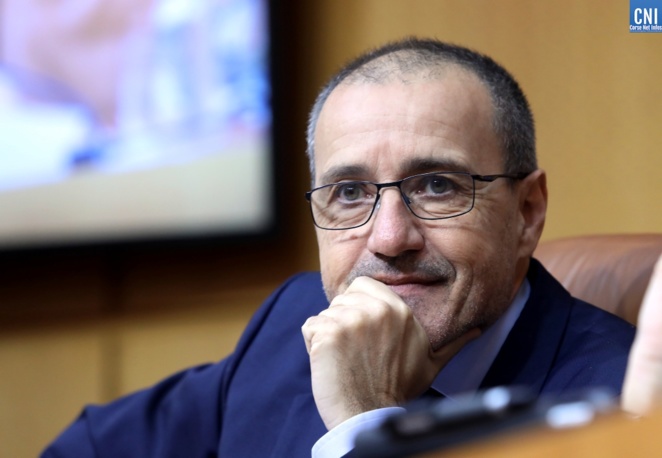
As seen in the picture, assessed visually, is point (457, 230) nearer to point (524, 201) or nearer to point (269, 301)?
point (524, 201)

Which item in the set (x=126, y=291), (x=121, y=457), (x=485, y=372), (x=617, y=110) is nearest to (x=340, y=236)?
(x=485, y=372)

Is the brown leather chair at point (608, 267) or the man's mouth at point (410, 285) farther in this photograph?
the brown leather chair at point (608, 267)

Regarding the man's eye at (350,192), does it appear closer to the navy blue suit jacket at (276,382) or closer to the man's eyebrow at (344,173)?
the man's eyebrow at (344,173)

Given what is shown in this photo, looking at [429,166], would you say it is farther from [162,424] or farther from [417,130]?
[162,424]

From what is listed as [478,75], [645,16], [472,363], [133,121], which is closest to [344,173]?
[478,75]

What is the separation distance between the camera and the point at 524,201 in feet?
5.38

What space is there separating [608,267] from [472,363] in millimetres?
341

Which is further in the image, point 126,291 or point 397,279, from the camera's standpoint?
point 126,291

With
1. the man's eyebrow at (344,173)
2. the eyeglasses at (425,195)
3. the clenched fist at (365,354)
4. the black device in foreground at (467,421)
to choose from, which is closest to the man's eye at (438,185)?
the eyeglasses at (425,195)

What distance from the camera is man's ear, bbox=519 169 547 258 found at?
1.62 metres

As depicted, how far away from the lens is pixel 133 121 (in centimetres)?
314

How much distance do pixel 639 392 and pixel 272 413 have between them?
1.09 meters

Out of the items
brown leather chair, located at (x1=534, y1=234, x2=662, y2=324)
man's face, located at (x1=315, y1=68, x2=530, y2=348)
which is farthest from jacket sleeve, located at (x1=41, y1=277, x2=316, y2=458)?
brown leather chair, located at (x1=534, y1=234, x2=662, y2=324)

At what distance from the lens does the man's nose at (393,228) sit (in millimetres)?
1468
